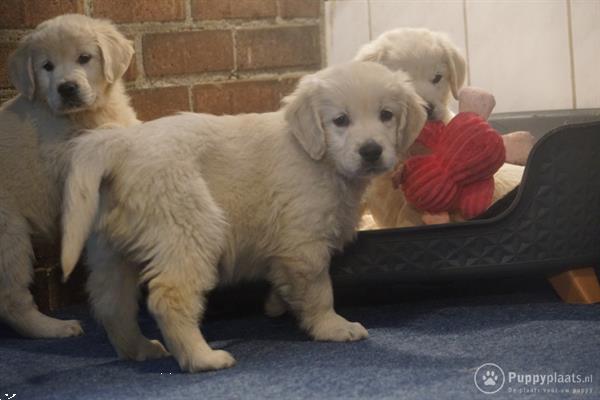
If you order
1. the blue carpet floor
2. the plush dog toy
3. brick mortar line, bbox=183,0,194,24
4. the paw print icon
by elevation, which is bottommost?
the blue carpet floor

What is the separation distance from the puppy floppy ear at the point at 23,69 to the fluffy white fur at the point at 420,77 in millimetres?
966

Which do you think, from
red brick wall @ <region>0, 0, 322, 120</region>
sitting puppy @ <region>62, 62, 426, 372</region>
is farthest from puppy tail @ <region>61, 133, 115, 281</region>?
red brick wall @ <region>0, 0, 322, 120</region>

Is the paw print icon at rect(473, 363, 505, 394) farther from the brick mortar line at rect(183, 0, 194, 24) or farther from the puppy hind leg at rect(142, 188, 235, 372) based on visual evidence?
the brick mortar line at rect(183, 0, 194, 24)

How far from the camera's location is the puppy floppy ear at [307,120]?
2324mm

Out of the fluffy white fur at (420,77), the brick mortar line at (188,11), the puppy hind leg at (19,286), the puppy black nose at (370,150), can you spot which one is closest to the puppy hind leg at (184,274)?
the puppy black nose at (370,150)

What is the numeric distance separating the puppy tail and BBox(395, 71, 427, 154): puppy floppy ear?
732mm

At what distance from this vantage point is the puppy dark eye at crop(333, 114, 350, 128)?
7.66ft

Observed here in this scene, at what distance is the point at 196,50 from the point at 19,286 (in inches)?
39.9

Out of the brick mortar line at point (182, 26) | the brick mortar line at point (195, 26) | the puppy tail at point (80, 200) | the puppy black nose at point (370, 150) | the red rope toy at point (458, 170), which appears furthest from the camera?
the brick mortar line at point (195, 26)

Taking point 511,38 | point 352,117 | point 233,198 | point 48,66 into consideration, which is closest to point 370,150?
point 352,117

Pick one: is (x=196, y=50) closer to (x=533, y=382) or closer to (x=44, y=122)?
(x=44, y=122)

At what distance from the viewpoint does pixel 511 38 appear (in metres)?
3.73

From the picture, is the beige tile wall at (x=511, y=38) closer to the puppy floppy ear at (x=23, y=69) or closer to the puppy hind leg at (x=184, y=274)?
the puppy floppy ear at (x=23, y=69)

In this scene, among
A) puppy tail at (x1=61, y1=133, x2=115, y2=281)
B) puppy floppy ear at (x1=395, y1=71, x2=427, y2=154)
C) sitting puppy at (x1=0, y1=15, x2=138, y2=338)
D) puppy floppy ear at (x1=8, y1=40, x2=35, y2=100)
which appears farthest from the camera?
puppy floppy ear at (x1=8, y1=40, x2=35, y2=100)
